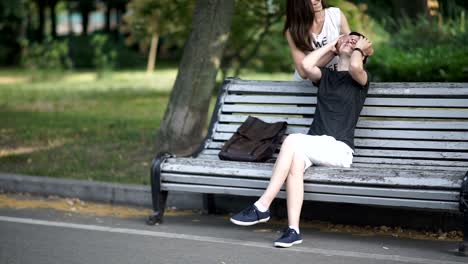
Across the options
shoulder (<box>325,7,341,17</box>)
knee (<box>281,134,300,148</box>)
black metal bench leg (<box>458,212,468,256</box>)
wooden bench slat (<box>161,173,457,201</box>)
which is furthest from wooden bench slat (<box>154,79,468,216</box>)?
shoulder (<box>325,7,341,17</box>)

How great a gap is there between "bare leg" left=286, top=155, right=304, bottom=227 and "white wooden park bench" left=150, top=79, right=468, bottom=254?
0.34ft

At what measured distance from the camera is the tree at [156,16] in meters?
13.5

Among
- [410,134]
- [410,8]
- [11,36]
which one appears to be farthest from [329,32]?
[11,36]

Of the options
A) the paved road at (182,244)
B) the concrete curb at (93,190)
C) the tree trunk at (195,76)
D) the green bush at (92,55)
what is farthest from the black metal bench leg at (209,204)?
the green bush at (92,55)

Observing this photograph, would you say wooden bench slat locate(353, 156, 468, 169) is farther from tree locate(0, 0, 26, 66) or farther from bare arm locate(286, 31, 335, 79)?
tree locate(0, 0, 26, 66)

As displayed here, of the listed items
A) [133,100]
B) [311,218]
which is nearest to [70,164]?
[311,218]

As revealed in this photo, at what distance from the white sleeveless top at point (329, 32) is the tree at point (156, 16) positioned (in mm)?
6146

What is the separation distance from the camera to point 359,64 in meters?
6.29

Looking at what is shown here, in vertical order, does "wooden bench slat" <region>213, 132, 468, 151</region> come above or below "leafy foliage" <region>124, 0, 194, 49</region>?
below

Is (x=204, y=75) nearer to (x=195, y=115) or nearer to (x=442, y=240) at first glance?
(x=195, y=115)

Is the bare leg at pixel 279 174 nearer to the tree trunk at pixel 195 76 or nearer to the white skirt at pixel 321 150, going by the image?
the white skirt at pixel 321 150

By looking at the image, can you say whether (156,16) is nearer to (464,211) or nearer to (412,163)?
(412,163)

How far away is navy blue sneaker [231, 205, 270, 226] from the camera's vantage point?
6113 millimetres

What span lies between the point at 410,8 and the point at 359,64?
8396 millimetres
